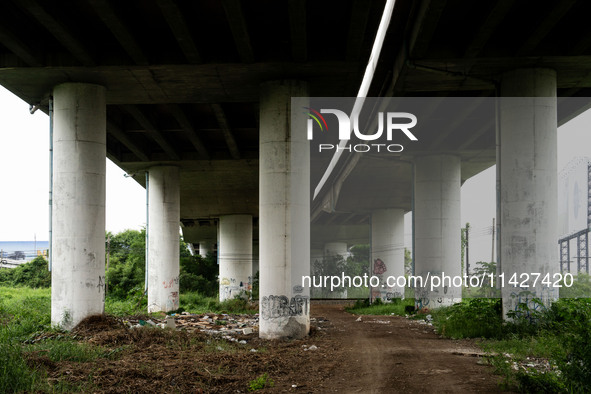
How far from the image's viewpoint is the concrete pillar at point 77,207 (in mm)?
17625

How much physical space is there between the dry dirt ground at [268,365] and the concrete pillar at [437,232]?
36.5ft

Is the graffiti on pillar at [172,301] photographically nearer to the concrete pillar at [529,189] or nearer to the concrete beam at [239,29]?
the concrete beam at [239,29]

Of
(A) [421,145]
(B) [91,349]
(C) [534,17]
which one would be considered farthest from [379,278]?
(B) [91,349]

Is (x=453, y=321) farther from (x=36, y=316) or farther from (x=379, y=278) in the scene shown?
(x=379, y=278)

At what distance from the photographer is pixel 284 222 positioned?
17594mm

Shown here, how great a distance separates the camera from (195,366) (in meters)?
11.6

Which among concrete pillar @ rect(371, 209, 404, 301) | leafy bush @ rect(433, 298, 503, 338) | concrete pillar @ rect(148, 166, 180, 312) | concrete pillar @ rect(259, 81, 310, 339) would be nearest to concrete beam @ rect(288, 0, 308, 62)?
concrete pillar @ rect(259, 81, 310, 339)

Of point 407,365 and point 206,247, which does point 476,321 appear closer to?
point 407,365

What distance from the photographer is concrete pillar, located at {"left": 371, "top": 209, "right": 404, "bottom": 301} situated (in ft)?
140

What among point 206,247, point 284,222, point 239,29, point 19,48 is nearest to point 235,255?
point 284,222

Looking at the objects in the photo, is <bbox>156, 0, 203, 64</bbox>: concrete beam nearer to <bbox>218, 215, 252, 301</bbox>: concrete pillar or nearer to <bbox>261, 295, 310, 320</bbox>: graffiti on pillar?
<bbox>261, 295, 310, 320</bbox>: graffiti on pillar

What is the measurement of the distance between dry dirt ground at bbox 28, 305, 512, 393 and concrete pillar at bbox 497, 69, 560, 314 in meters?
3.07

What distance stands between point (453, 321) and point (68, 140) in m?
13.2

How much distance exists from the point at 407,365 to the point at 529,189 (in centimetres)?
756
